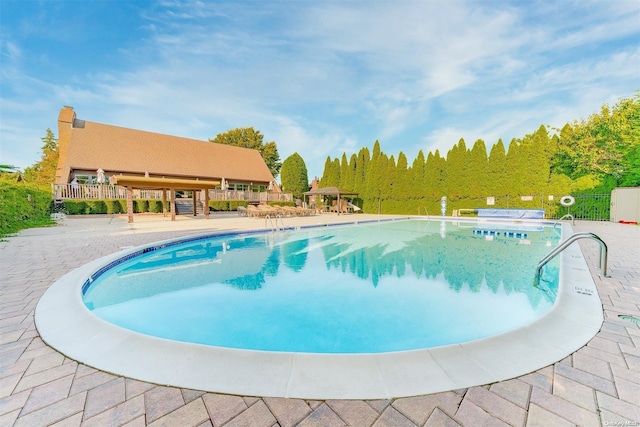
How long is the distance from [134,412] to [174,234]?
917 centimetres

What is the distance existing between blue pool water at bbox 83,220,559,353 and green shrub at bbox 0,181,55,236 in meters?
6.52

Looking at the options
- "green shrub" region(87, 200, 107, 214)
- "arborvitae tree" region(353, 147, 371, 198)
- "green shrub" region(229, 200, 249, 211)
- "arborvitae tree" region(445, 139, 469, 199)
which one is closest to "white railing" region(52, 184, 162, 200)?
"green shrub" region(87, 200, 107, 214)

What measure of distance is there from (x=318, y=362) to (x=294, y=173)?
97.6 feet

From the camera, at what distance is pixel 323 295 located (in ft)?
16.4

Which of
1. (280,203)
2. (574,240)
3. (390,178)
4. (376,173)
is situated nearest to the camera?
(574,240)

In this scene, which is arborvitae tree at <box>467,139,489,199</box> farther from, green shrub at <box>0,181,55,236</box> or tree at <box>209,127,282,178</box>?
tree at <box>209,127,282,178</box>

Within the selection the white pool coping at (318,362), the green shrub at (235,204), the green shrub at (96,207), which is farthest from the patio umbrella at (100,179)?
the white pool coping at (318,362)

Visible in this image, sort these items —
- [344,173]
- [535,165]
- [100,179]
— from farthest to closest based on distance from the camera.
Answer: [344,173] → [535,165] → [100,179]

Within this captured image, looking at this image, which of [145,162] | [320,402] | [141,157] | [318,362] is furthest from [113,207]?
[320,402]

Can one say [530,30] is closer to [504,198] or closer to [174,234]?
[504,198]

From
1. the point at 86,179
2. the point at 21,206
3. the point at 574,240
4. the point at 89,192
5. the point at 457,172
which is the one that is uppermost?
the point at 457,172

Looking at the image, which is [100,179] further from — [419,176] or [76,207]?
[419,176]

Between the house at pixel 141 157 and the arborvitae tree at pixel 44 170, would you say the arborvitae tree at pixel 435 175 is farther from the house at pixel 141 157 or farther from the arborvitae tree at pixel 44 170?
the arborvitae tree at pixel 44 170

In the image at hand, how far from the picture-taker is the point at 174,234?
9.65 meters
